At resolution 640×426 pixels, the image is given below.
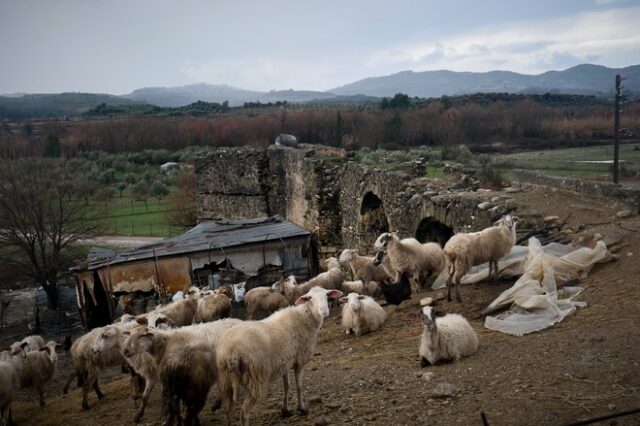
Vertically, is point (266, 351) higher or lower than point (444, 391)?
higher

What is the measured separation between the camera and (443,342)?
22.3 feet

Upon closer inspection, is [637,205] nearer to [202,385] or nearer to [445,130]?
[202,385]

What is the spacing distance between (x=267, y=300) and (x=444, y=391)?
589 cm

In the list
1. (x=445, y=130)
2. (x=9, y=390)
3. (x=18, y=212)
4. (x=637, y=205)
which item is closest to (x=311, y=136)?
(x=445, y=130)

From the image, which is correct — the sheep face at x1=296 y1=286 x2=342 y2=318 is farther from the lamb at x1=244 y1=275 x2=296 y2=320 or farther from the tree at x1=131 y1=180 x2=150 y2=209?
the tree at x1=131 y1=180 x2=150 y2=209

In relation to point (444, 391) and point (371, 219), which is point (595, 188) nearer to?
point (371, 219)

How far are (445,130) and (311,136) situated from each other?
1273cm

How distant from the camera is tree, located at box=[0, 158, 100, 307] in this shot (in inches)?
849

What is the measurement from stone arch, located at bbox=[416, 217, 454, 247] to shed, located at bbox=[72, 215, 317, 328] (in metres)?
2.77

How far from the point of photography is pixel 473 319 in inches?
331

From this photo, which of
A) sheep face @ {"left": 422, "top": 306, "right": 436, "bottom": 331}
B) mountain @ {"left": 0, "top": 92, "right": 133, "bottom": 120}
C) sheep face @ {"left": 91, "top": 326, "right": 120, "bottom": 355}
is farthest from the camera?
mountain @ {"left": 0, "top": 92, "right": 133, "bottom": 120}

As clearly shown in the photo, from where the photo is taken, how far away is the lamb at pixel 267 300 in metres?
11.2

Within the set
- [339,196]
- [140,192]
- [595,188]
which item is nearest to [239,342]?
[595,188]

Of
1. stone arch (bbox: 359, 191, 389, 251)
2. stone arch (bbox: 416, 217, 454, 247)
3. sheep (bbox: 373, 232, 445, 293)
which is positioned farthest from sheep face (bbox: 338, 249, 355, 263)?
stone arch (bbox: 359, 191, 389, 251)
